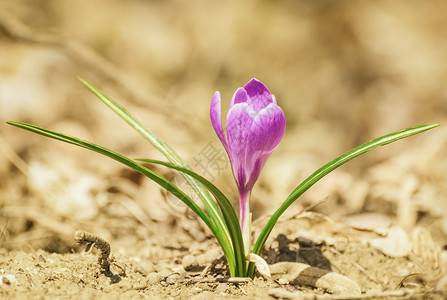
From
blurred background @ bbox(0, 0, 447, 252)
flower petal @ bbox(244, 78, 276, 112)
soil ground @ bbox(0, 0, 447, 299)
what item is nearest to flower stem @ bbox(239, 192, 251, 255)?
soil ground @ bbox(0, 0, 447, 299)

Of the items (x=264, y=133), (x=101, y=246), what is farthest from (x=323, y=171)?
(x=101, y=246)

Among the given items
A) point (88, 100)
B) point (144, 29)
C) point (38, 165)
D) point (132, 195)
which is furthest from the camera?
point (144, 29)

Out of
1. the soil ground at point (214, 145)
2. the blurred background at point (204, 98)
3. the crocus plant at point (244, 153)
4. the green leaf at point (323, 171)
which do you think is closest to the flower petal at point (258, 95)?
the crocus plant at point (244, 153)

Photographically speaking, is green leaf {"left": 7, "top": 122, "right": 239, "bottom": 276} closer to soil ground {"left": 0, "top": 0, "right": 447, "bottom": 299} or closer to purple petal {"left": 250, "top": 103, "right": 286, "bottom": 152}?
soil ground {"left": 0, "top": 0, "right": 447, "bottom": 299}

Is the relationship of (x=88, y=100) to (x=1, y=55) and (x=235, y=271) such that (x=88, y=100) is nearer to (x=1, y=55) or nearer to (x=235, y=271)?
(x=1, y=55)

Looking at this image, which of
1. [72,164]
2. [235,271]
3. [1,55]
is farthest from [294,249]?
[1,55]

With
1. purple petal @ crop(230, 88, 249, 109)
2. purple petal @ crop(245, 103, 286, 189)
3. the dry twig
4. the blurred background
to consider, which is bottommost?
the dry twig
